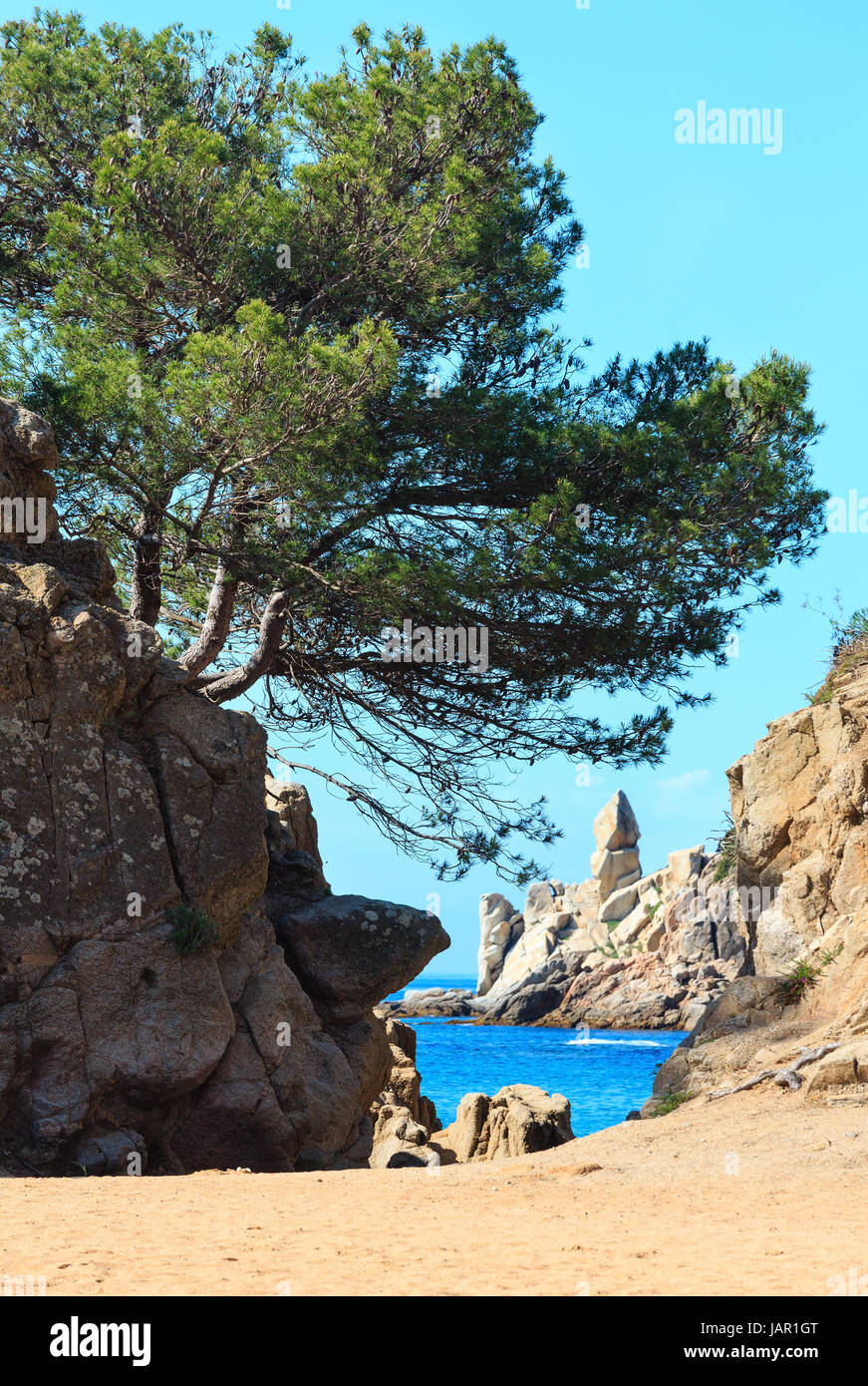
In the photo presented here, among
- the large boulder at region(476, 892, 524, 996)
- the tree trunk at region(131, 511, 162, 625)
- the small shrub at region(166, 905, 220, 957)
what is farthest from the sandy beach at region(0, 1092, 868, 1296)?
the large boulder at region(476, 892, 524, 996)

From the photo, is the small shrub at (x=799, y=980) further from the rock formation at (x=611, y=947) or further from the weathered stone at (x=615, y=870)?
the weathered stone at (x=615, y=870)

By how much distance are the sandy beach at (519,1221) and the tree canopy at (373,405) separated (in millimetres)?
6280

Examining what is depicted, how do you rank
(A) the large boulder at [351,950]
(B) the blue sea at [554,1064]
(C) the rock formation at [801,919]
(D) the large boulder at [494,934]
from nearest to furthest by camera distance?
(C) the rock formation at [801,919] → (A) the large boulder at [351,950] → (B) the blue sea at [554,1064] → (D) the large boulder at [494,934]

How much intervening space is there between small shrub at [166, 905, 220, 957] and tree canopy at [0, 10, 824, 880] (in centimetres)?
418

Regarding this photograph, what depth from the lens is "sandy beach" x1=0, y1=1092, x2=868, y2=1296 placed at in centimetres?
575

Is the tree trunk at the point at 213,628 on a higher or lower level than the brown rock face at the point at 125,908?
higher

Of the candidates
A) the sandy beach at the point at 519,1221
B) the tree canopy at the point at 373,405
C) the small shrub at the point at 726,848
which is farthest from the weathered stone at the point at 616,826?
the sandy beach at the point at 519,1221

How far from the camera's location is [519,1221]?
7.51 metres

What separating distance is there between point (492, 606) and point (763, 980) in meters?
Result: 5.41

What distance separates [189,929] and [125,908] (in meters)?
0.71

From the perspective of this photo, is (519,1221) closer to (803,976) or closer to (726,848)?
(803,976)

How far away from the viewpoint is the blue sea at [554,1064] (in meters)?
44.0

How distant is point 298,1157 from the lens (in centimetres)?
1277

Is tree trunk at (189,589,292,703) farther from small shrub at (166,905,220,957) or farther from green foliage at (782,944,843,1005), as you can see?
green foliage at (782,944,843,1005)
